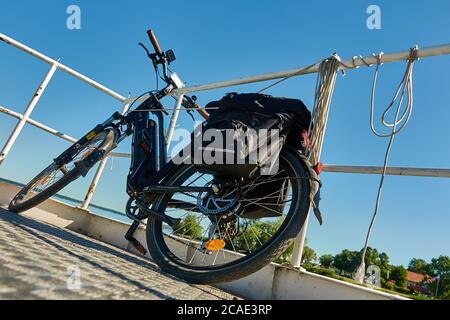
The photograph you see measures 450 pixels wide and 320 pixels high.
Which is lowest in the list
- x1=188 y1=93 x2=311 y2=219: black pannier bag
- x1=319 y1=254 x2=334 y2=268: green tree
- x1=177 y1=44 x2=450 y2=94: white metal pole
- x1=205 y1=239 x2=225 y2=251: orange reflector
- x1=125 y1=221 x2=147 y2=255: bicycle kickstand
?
x1=125 y1=221 x2=147 y2=255: bicycle kickstand

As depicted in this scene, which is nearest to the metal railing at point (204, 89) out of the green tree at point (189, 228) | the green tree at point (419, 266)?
the green tree at point (189, 228)

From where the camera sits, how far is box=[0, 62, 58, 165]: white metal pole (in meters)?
2.73

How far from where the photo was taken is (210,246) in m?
1.50

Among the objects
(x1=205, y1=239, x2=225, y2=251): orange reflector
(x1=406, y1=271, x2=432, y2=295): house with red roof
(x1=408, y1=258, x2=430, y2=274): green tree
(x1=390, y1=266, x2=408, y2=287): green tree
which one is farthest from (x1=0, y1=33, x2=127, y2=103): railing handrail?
(x1=408, y1=258, x2=430, y2=274): green tree

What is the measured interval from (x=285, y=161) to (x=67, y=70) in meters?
2.81

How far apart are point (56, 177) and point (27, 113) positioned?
0.72 m

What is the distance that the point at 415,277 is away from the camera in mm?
66625

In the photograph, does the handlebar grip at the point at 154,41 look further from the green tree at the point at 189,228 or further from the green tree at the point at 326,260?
the green tree at the point at 326,260

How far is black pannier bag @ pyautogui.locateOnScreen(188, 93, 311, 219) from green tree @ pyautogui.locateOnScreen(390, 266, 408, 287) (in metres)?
74.3

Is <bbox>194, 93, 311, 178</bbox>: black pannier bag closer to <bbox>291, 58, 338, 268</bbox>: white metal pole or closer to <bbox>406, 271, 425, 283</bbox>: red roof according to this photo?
<bbox>291, 58, 338, 268</bbox>: white metal pole

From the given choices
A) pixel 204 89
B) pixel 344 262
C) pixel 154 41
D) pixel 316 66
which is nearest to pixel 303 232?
pixel 316 66

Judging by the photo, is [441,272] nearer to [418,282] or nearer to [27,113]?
[418,282]

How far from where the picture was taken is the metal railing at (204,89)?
4.95ft
